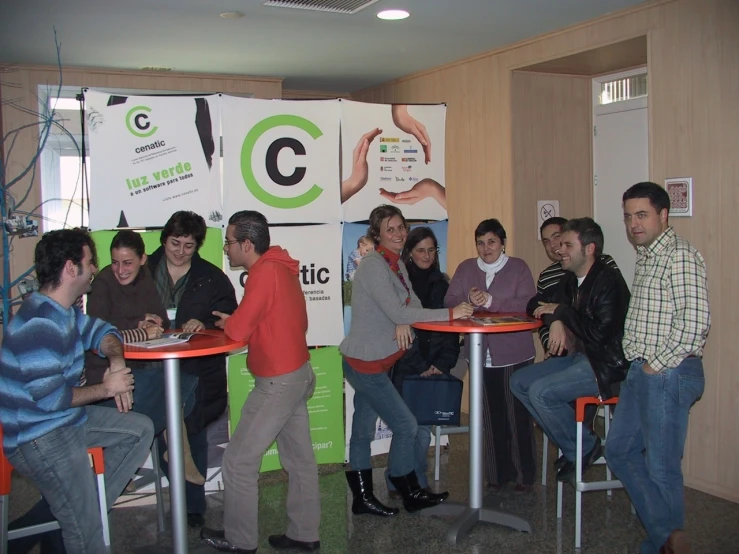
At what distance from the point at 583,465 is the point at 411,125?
2477mm

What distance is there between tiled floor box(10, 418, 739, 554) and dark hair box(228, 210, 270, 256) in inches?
57.1

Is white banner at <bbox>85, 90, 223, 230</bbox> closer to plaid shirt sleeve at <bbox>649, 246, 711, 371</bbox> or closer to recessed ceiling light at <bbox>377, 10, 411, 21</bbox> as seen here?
recessed ceiling light at <bbox>377, 10, 411, 21</bbox>

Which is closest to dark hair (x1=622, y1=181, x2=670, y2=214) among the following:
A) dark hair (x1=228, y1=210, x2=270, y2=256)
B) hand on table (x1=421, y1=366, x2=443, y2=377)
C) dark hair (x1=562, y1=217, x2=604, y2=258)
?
dark hair (x1=562, y1=217, x2=604, y2=258)

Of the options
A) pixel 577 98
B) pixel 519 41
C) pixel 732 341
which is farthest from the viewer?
pixel 577 98

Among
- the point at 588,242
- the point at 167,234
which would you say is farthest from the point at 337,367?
the point at 588,242

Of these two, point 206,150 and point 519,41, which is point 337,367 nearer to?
point 206,150

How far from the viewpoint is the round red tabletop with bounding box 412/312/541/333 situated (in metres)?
3.37

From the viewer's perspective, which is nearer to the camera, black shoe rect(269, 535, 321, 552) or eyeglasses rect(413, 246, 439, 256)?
black shoe rect(269, 535, 321, 552)

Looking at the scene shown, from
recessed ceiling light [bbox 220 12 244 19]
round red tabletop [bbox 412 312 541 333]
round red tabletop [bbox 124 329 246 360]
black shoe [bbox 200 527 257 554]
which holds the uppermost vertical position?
recessed ceiling light [bbox 220 12 244 19]

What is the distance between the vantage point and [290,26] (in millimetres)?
5078

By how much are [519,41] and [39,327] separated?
13.8ft

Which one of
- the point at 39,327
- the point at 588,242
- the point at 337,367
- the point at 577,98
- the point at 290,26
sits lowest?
the point at 337,367

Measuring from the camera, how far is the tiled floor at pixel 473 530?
360 cm

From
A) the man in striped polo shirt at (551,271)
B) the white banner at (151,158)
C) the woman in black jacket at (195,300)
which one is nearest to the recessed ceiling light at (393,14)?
the white banner at (151,158)
